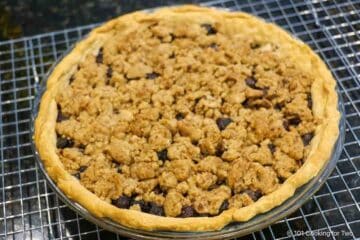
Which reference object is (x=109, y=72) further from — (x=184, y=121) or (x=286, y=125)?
(x=286, y=125)

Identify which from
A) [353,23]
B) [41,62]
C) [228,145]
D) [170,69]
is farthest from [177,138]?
[353,23]

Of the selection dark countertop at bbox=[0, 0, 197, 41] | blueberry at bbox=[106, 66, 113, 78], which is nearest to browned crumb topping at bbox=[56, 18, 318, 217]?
blueberry at bbox=[106, 66, 113, 78]

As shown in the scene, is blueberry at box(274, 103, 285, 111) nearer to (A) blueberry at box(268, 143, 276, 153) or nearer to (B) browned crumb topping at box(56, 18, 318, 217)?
(B) browned crumb topping at box(56, 18, 318, 217)

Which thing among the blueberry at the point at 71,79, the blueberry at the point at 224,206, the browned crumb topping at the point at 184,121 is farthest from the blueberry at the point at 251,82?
the blueberry at the point at 71,79

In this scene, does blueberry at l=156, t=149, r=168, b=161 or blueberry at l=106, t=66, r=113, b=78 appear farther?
blueberry at l=106, t=66, r=113, b=78

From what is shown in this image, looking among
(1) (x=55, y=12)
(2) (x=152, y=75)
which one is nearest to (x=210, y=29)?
(2) (x=152, y=75)

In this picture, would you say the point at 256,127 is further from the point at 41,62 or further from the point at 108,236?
the point at 41,62

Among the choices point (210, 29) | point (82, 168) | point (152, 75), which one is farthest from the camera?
point (210, 29)
